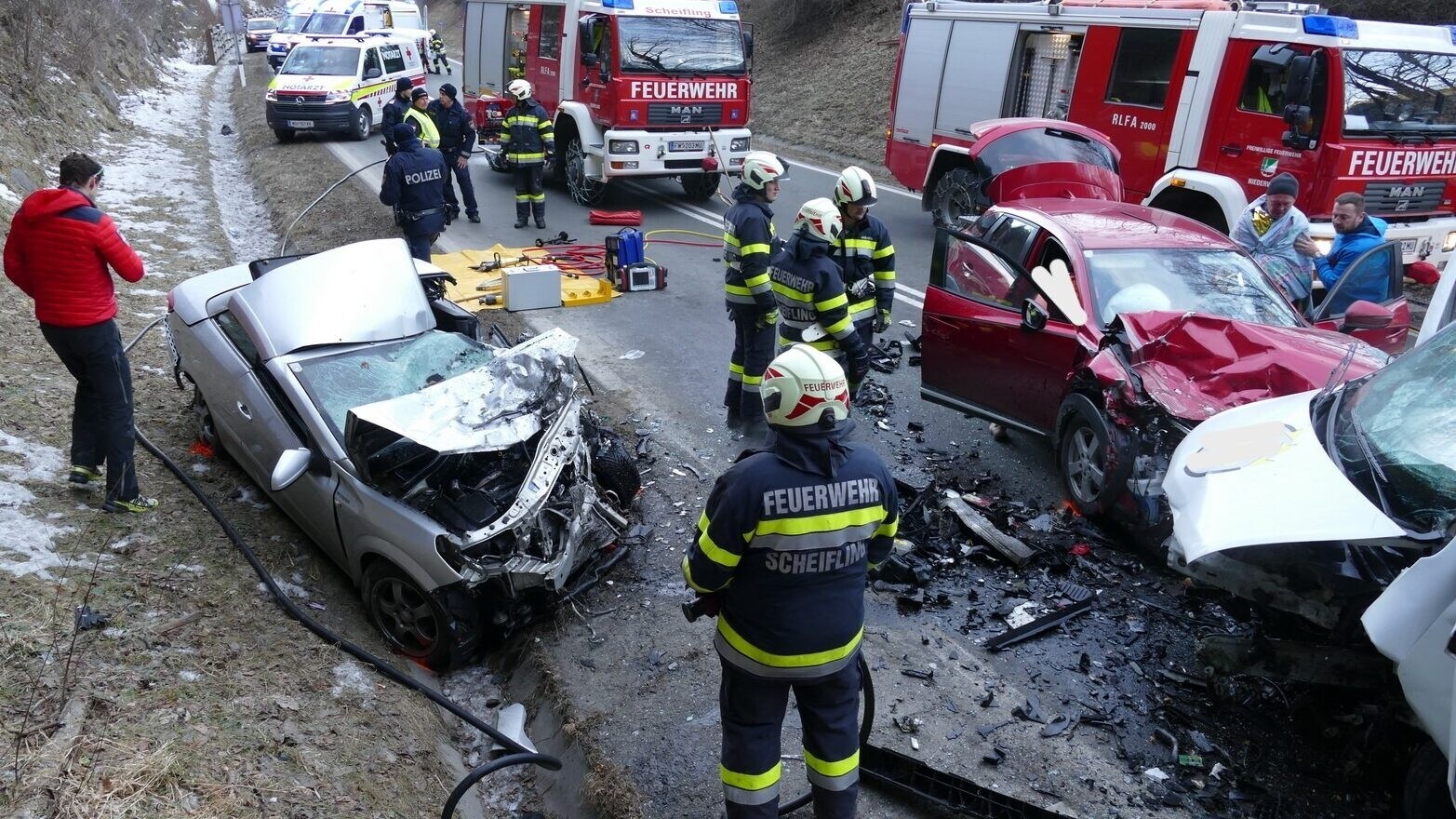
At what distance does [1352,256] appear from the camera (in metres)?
7.21

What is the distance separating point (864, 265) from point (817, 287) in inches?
28.8

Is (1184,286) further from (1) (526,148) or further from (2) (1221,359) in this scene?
(1) (526,148)

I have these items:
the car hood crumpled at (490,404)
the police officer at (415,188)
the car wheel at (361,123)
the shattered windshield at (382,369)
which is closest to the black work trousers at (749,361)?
the car hood crumpled at (490,404)

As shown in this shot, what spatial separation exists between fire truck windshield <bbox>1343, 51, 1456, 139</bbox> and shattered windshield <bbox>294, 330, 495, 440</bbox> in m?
8.16

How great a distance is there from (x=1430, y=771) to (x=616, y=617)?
344 centimetres

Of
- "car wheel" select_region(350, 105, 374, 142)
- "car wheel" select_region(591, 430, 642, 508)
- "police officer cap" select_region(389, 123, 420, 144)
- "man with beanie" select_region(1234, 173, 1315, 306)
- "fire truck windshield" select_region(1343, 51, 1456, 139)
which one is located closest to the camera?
"car wheel" select_region(591, 430, 642, 508)

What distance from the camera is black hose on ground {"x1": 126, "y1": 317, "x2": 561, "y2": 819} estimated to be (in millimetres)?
3541

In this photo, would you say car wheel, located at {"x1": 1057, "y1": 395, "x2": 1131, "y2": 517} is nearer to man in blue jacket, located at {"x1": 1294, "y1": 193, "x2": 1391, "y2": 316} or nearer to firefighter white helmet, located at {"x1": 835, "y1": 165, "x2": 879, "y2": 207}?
firefighter white helmet, located at {"x1": 835, "y1": 165, "x2": 879, "y2": 207}

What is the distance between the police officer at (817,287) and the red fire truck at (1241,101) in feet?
17.8

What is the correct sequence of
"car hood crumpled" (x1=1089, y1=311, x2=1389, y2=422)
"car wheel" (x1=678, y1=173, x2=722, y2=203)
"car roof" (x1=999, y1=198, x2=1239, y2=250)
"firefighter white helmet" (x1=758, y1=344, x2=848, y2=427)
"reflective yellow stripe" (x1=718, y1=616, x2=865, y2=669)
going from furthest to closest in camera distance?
"car wheel" (x1=678, y1=173, x2=722, y2=203)
"car roof" (x1=999, y1=198, x2=1239, y2=250)
"car hood crumpled" (x1=1089, y1=311, x2=1389, y2=422)
"reflective yellow stripe" (x1=718, y1=616, x2=865, y2=669)
"firefighter white helmet" (x1=758, y1=344, x2=848, y2=427)

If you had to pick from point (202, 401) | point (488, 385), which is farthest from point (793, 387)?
point (202, 401)

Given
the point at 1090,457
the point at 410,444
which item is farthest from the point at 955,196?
the point at 410,444

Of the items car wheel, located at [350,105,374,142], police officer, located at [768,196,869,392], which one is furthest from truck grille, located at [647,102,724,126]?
car wheel, located at [350,105,374,142]

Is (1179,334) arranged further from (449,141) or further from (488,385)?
(449,141)
